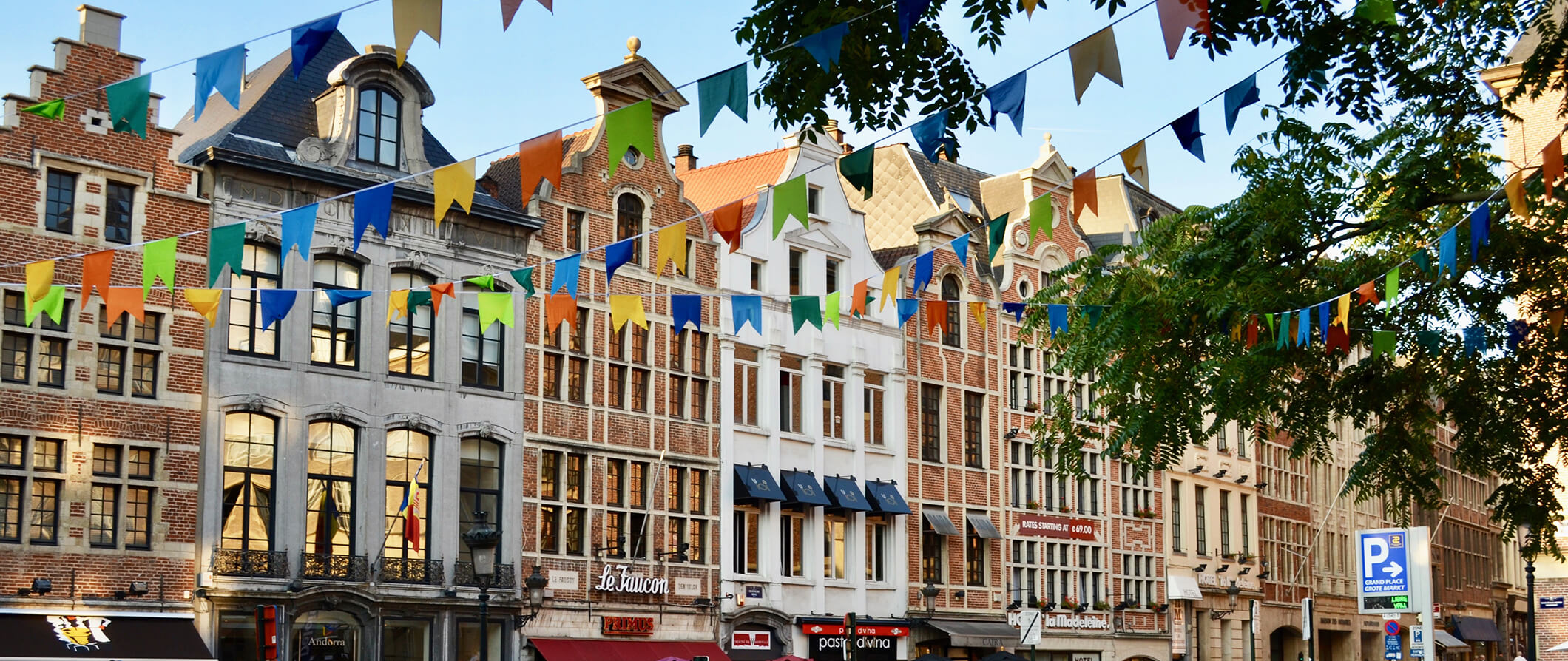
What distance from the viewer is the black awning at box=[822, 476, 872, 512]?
33625 mm

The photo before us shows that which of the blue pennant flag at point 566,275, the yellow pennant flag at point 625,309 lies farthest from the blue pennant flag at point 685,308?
the blue pennant flag at point 566,275

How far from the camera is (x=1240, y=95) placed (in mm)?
11289

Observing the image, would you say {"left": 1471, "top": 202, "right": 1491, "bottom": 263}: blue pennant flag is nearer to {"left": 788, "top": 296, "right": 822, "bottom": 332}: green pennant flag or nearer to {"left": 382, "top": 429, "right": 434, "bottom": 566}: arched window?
{"left": 788, "top": 296, "right": 822, "bottom": 332}: green pennant flag

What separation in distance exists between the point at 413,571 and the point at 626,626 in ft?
13.6

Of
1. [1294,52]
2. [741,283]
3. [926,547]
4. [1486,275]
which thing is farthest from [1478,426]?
[926,547]

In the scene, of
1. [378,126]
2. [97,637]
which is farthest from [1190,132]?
[378,126]

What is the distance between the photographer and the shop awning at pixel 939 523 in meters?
35.8

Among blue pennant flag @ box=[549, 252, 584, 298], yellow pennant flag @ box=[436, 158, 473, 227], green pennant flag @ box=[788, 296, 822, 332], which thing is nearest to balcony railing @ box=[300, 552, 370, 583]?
green pennant flag @ box=[788, 296, 822, 332]

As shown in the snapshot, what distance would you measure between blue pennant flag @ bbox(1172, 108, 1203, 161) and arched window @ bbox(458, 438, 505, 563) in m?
18.0

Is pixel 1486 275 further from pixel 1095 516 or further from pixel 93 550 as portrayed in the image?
pixel 1095 516

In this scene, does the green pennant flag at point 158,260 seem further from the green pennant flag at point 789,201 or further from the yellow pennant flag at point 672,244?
the green pennant flag at point 789,201

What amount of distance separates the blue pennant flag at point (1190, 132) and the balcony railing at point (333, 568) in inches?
674

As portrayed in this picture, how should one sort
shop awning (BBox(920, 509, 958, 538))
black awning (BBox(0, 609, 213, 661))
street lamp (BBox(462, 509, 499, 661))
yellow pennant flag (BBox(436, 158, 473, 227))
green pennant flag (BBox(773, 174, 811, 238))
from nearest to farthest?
yellow pennant flag (BBox(436, 158, 473, 227))
green pennant flag (BBox(773, 174, 811, 238))
black awning (BBox(0, 609, 213, 661))
street lamp (BBox(462, 509, 499, 661))
shop awning (BBox(920, 509, 958, 538))

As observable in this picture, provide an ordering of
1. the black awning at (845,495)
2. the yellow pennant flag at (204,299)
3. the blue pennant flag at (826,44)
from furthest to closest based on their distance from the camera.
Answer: the black awning at (845,495) < the yellow pennant flag at (204,299) < the blue pennant flag at (826,44)
